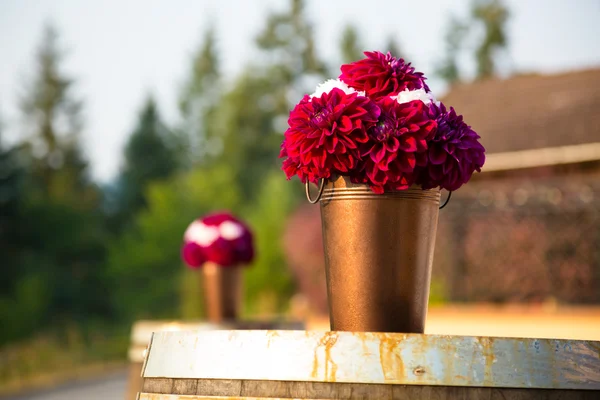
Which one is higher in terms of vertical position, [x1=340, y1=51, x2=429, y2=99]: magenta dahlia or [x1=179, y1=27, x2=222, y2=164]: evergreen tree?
[x1=179, y1=27, x2=222, y2=164]: evergreen tree

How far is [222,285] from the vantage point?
22.3 ft

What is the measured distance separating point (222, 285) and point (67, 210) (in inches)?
574

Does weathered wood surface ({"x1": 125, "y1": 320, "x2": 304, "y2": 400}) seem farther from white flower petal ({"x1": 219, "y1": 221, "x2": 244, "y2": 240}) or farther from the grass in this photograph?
the grass

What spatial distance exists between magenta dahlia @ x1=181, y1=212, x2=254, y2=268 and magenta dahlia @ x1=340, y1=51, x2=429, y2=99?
4.51 metres

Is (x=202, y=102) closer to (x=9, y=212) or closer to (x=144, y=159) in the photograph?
(x=144, y=159)

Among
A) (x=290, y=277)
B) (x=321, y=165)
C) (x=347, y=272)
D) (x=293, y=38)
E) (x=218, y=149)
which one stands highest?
(x=293, y=38)

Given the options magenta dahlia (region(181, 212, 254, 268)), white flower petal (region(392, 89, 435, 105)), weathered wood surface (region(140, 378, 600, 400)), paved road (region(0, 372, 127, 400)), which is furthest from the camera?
paved road (region(0, 372, 127, 400))

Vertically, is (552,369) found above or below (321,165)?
below

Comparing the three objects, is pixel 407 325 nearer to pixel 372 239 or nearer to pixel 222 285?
pixel 372 239

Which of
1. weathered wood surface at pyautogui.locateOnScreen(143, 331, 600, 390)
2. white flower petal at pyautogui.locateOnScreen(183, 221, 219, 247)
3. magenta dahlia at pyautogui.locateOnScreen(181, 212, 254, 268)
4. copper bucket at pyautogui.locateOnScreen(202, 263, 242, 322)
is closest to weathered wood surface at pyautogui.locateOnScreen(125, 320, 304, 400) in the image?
copper bucket at pyautogui.locateOnScreen(202, 263, 242, 322)

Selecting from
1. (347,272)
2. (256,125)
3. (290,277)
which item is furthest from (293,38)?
(347,272)

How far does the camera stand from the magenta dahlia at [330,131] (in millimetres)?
Answer: 2289

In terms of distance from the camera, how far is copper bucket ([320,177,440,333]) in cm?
236

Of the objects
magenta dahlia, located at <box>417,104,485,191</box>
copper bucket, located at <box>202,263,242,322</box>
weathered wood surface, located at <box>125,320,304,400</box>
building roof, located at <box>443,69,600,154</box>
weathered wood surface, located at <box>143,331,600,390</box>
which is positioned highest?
building roof, located at <box>443,69,600,154</box>
